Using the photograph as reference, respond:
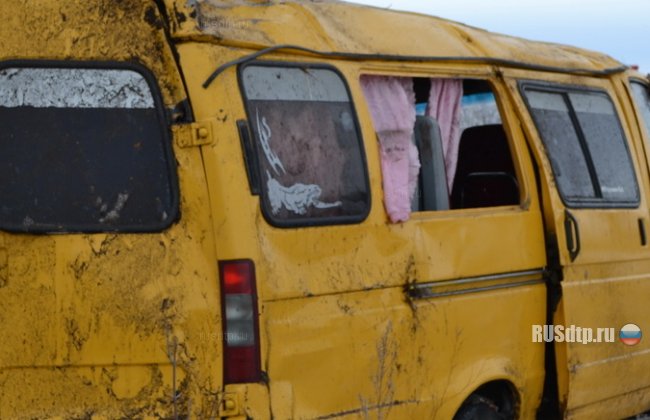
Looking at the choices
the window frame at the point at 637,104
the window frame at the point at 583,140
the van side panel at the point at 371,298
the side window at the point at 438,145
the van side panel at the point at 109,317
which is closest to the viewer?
the van side panel at the point at 109,317

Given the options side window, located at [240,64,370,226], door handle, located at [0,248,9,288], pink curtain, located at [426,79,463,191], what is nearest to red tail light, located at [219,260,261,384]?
side window, located at [240,64,370,226]

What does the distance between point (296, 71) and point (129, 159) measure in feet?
2.88

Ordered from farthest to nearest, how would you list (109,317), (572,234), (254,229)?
(572,234) < (254,229) < (109,317)

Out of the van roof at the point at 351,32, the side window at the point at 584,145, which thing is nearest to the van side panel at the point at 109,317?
the van roof at the point at 351,32

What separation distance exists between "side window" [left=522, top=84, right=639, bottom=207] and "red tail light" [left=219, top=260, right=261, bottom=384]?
7.68ft

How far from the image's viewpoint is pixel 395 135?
18.7ft

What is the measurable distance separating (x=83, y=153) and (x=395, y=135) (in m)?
1.59

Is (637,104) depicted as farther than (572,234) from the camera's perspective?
Yes

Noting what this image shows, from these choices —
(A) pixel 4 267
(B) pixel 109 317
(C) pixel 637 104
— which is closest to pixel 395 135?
(B) pixel 109 317

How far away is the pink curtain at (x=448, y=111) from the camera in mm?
6289

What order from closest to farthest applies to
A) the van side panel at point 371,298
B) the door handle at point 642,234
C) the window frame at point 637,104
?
the van side panel at point 371,298 < the door handle at point 642,234 < the window frame at point 637,104

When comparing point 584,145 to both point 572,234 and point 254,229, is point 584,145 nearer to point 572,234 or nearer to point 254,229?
point 572,234

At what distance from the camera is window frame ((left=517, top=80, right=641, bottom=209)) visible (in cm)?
652

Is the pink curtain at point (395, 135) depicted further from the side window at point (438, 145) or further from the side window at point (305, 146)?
the side window at point (305, 146)
